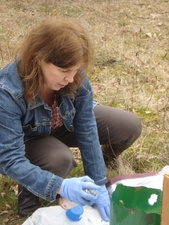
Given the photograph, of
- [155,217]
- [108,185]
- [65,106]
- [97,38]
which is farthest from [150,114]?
[155,217]

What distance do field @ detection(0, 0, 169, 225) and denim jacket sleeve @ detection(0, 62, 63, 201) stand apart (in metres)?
0.50

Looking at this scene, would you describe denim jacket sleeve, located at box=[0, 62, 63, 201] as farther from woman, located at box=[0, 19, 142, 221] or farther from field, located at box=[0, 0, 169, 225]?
field, located at box=[0, 0, 169, 225]

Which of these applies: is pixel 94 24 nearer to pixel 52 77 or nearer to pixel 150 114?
pixel 150 114

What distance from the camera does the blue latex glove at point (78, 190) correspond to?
1393 millimetres

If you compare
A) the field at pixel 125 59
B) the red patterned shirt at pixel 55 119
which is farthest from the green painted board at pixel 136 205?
the field at pixel 125 59

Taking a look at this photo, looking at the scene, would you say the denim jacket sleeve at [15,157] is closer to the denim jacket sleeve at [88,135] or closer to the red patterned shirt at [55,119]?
the red patterned shirt at [55,119]

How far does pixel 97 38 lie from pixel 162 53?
34.8 inches

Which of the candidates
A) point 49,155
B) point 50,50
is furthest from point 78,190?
point 50,50

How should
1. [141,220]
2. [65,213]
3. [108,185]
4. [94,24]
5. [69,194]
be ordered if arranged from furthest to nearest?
[94,24]
[108,185]
[65,213]
[69,194]
[141,220]

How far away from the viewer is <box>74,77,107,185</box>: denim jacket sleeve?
5.97 feet

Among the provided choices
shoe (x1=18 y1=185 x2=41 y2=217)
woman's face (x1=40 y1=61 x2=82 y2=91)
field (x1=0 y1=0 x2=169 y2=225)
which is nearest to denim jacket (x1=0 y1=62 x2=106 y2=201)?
woman's face (x1=40 y1=61 x2=82 y2=91)

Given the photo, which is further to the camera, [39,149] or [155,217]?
[39,149]

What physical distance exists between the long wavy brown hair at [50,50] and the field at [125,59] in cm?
87

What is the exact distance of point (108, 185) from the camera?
1.99m
